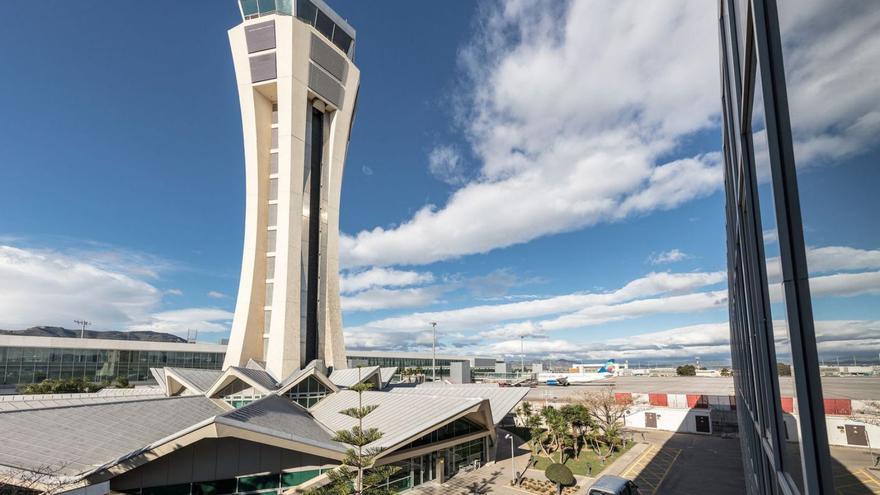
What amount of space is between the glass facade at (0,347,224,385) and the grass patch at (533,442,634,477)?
65.3m

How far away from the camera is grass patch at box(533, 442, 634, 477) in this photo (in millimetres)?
35594

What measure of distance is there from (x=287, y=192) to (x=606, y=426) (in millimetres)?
41493

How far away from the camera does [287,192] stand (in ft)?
151

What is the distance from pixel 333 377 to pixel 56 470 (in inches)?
1042

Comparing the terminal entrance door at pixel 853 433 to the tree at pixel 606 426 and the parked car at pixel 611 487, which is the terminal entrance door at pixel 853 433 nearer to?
the parked car at pixel 611 487

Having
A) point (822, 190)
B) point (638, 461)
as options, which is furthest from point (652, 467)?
point (822, 190)

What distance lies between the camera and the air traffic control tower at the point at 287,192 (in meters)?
44.7

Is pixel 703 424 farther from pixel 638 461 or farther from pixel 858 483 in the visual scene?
pixel 858 483

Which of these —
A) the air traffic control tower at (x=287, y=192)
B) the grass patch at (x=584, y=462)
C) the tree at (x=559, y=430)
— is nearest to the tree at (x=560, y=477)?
the grass patch at (x=584, y=462)

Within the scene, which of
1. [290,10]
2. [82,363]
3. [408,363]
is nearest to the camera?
[290,10]

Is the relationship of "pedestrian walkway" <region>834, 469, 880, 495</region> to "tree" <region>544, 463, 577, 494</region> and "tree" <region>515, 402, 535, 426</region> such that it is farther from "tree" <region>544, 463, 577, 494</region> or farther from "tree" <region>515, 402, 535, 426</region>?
"tree" <region>515, 402, 535, 426</region>

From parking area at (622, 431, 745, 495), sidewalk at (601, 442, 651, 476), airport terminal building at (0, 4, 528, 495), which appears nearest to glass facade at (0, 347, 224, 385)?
airport terminal building at (0, 4, 528, 495)

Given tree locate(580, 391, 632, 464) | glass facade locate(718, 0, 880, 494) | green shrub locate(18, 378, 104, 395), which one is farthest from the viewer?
green shrub locate(18, 378, 104, 395)

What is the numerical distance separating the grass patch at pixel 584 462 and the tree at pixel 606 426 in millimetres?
470
